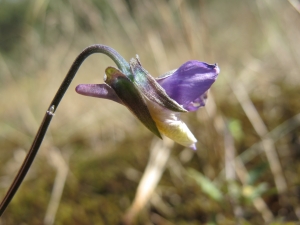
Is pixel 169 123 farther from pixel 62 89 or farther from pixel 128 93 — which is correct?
pixel 62 89

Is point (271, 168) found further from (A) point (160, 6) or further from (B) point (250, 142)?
(A) point (160, 6)

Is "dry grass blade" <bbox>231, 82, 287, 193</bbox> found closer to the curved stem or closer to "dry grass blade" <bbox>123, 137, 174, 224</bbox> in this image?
"dry grass blade" <bbox>123, 137, 174, 224</bbox>

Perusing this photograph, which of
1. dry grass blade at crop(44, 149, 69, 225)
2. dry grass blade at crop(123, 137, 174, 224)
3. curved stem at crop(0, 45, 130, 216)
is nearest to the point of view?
curved stem at crop(0, 45, 130, 216)

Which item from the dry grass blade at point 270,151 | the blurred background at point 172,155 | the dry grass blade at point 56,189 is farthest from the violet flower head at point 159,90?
the dry grass blade at point 56,189

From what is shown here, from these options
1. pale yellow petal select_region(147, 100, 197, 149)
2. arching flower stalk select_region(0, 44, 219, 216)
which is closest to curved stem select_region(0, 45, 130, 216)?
arching flower stalk select_region(0, 44, 219, 216)

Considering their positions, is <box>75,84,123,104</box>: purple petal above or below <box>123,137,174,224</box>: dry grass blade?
above

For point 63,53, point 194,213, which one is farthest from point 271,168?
point 63,53

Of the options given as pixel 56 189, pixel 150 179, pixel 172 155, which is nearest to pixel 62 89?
pixel 150 179
